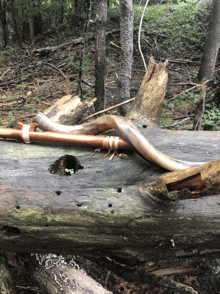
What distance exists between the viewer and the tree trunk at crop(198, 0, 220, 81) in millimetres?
5254

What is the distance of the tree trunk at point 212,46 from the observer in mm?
5254

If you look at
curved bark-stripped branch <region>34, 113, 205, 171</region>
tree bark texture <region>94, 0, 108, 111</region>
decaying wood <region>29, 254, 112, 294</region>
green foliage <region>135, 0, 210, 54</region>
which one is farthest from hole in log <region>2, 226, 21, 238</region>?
green foliage <region>135, 0, 210, 54</region>

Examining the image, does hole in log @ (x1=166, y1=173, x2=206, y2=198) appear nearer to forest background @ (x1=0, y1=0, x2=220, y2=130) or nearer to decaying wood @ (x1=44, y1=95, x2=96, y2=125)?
decaying wood @ (x1=44, y1=95, x2=96, y2=125)

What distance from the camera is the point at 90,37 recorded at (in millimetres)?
8055

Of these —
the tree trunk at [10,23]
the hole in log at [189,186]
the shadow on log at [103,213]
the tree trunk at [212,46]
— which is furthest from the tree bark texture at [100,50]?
the tree trunk at [10,23]

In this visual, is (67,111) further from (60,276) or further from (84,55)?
(84,55)

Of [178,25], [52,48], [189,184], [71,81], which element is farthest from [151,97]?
[178,25]

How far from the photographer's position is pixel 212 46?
18.0ft

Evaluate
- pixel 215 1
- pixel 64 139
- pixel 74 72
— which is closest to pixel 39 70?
pixel 74 72

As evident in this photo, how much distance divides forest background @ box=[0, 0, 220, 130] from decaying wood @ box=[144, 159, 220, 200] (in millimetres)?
2593

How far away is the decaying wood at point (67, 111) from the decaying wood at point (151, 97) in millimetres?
762

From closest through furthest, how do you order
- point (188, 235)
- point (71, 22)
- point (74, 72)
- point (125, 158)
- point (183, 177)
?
point (183, 177)
point (188, 235)
point (125, 158)
point (74, 72)
point (71, 22)

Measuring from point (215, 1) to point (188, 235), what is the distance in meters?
5.74

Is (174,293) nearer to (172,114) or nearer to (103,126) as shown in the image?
(103,126)
